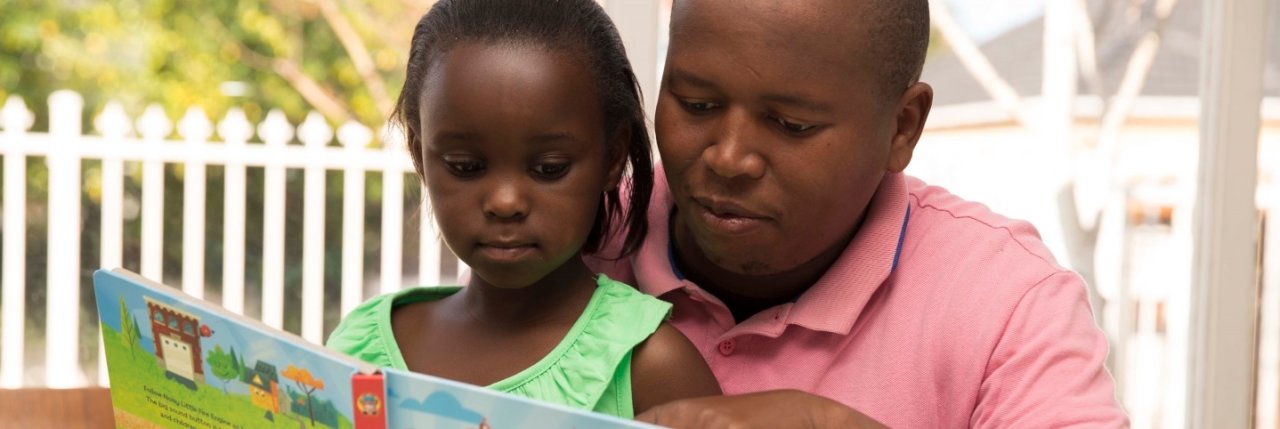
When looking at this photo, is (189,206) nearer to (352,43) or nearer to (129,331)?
(352,43)

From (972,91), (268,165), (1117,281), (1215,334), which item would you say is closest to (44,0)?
(268,165)

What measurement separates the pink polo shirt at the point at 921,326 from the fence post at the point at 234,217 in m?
3.24

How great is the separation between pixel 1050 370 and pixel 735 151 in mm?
357

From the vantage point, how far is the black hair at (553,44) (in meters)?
1.22

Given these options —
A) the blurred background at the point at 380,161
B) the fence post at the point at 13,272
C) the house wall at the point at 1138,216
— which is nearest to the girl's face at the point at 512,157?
the blurred background at the point at 380,161

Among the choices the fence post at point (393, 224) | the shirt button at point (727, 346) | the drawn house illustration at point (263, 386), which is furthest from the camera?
the fence post at point (393, 224)

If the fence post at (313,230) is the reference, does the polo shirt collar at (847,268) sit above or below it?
above

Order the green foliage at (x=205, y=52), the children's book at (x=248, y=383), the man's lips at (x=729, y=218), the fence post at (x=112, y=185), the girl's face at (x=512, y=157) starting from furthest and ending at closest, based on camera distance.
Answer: the green foliage at (x=205, y=52) → the fence post at (x=112, y=185) → the man's lips at (x=729, y=218) → the girl's face at (x=512, y=157) → the children's book at (x=248, y=383)

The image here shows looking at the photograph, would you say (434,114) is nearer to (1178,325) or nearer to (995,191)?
(995,191)

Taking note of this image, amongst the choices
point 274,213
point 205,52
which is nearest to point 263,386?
point 274,213

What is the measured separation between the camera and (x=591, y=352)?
1212 millimetres

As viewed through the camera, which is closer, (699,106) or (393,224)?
(699,106)

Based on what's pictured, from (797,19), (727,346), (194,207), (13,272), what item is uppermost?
(797,19)

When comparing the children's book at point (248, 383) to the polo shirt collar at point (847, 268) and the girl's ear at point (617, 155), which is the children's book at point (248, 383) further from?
the polo shirt collar at point (847, 268)
